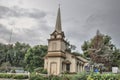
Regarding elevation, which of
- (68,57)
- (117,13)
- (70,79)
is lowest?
(70,79)

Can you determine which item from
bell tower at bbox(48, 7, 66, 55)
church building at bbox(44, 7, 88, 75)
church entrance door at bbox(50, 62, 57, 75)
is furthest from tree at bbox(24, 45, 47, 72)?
church entrance door at bbox(50, 62, 57, 75)

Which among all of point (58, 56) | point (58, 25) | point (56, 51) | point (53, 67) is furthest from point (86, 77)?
point (58, 25)

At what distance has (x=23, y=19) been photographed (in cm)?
3166

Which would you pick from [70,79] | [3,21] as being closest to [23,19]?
[3,21]

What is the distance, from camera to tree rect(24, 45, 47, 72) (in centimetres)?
6122

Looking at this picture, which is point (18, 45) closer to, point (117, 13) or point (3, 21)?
point (3, 21)

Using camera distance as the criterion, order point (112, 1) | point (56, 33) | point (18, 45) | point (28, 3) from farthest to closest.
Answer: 1. point (18, 45)
2. point (56, 33)
3. point (28, 3)
4. point (112, 1)

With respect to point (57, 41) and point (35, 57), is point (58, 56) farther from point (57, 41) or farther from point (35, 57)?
point (35, 57)

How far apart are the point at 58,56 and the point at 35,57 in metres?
21.2

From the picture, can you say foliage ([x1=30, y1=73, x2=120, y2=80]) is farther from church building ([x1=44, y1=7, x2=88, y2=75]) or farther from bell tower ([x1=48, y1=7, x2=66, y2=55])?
bell tower ([x1=48, y1=7, x2=66, y2=55])

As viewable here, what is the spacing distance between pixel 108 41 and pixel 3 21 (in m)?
29.9

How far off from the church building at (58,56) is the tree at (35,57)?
60.6 feet

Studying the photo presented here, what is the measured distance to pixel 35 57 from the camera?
61000 mm

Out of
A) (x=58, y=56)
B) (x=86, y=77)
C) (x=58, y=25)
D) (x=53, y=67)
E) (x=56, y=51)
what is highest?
(x=58, y=25)
